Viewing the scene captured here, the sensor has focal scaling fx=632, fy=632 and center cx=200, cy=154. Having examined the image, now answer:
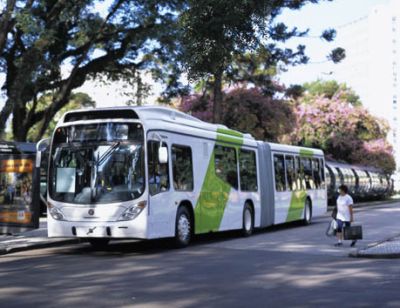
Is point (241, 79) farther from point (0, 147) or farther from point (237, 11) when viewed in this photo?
point (237, 11)

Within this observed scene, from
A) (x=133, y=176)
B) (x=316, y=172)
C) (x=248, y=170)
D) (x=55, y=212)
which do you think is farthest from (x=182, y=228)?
(x=316, y=172)

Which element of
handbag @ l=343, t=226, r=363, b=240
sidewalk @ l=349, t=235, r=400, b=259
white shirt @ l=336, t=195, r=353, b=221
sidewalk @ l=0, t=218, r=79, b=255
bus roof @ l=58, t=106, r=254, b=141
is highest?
bus roof @ l=58, t=106, r=254, b=141

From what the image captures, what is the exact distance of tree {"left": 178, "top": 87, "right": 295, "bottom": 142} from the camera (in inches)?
1270

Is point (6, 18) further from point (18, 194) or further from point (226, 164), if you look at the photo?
point (226, 164)

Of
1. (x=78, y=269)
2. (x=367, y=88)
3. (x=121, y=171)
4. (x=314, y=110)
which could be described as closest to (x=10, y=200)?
(x=121, y=171)

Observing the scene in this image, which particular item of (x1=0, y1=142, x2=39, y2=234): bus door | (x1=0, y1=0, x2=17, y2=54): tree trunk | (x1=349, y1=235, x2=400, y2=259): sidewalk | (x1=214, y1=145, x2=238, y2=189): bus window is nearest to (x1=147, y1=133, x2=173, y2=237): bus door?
(x1=0, y1=142, x2=39, y2=234): bus door

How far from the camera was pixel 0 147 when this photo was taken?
2384 centimetres

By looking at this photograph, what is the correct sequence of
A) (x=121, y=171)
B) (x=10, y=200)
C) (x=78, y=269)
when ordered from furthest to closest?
(x=10, y=200)
(x=121, y=171)
(x=78, y=269)

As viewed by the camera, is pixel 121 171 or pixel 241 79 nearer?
pixel 121 171

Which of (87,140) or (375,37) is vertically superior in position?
(375,37)

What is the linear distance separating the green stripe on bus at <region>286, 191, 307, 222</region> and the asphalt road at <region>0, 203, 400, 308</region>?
6312 millimetres

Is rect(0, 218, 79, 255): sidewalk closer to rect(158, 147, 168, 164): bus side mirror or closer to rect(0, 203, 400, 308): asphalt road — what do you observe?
rect(0, 203, 400, 308): asphalt road

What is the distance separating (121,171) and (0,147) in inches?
470

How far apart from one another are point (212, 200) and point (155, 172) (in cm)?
319
